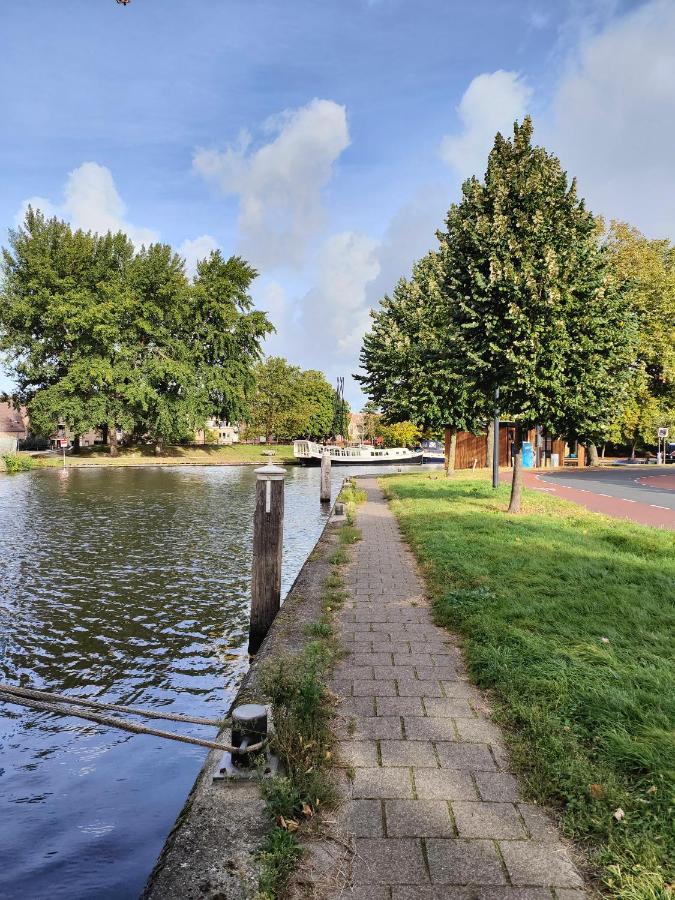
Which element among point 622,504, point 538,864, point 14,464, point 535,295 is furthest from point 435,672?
point 14,464

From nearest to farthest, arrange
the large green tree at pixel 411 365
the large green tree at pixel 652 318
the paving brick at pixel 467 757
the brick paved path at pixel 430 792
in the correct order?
the brick paved path at pixel 430 792
the paving brick at pixel 467 757
the large green tree at pixel 411 365
the large green tree at pixel 652 318

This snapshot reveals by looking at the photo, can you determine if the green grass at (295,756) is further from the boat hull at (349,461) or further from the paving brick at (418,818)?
the boat hull at (349,461)

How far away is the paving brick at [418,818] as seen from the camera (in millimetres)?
2588

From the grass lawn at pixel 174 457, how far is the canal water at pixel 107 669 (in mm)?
26050

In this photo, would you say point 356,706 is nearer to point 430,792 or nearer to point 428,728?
point 428,728

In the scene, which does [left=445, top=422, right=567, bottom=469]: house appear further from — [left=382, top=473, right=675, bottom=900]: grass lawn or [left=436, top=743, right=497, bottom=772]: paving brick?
[left=436, top=743, right=497, bottom=772]: paving brick

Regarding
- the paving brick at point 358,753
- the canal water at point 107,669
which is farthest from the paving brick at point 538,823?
the canal water at point 107,669

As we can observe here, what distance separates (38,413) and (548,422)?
133 ft

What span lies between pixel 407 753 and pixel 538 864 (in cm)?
100

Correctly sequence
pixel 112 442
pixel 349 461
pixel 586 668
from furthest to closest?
pixel 349 461 → pixel 112 442 → pixel 586 668

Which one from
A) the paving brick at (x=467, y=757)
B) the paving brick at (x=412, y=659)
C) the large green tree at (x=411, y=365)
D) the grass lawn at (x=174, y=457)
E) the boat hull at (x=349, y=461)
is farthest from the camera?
the boat hull at (x=349, y=461)

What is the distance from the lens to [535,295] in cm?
1082

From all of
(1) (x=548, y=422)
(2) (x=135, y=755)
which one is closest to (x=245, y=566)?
(2) (x=135, y=755)

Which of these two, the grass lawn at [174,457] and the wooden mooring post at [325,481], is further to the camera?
→ the grass lawn at [174,457]
